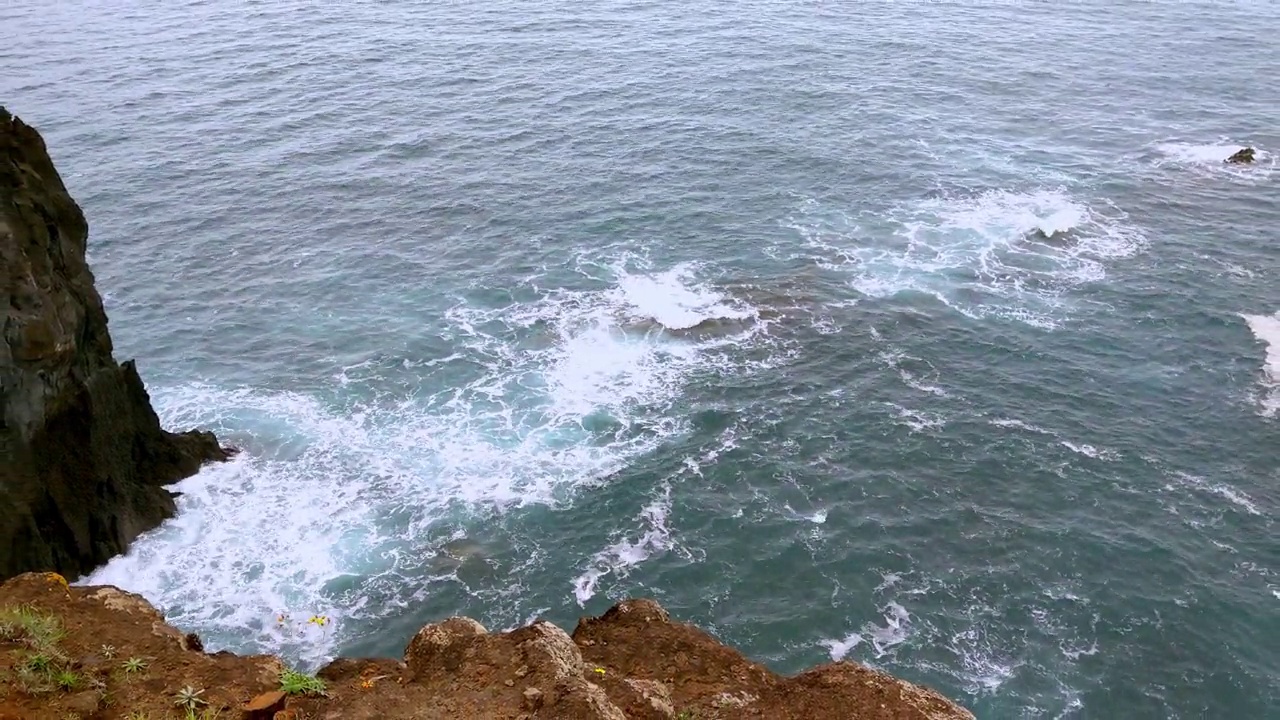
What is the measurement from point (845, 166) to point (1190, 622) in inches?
1971

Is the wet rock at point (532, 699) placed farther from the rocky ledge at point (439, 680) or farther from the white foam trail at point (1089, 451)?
the white foam trail at point (1089, 451)

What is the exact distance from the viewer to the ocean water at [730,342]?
142 feet

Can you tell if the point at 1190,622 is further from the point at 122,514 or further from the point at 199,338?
the point at 199,338

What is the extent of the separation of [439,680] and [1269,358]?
5661cm

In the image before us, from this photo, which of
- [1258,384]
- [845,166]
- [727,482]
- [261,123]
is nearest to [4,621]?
[727,482]

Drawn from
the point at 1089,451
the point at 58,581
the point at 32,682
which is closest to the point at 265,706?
the point at 32,682

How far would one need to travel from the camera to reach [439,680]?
19953 millimetres

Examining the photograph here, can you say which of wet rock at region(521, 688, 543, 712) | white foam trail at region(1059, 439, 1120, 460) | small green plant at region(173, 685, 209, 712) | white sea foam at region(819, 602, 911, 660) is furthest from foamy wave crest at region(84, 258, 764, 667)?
wet rock at region(521, 688, 543, 712)

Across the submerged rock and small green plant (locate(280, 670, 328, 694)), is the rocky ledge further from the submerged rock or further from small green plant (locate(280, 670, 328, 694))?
the submerged rock

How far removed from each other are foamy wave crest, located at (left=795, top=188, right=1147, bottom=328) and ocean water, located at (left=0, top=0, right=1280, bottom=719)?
1.38 ft

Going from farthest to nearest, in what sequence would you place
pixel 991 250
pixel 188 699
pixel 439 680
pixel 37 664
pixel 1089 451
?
pixel 991 250 < pixel 1089 451 < pixel 439 680 < pixel 37 664 < pixel 188 699

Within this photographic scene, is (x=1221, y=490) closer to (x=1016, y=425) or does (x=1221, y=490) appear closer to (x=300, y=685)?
(x=1016, y=425)

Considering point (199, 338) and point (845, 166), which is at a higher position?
point (845, 166)

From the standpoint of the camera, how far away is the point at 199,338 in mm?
62500
